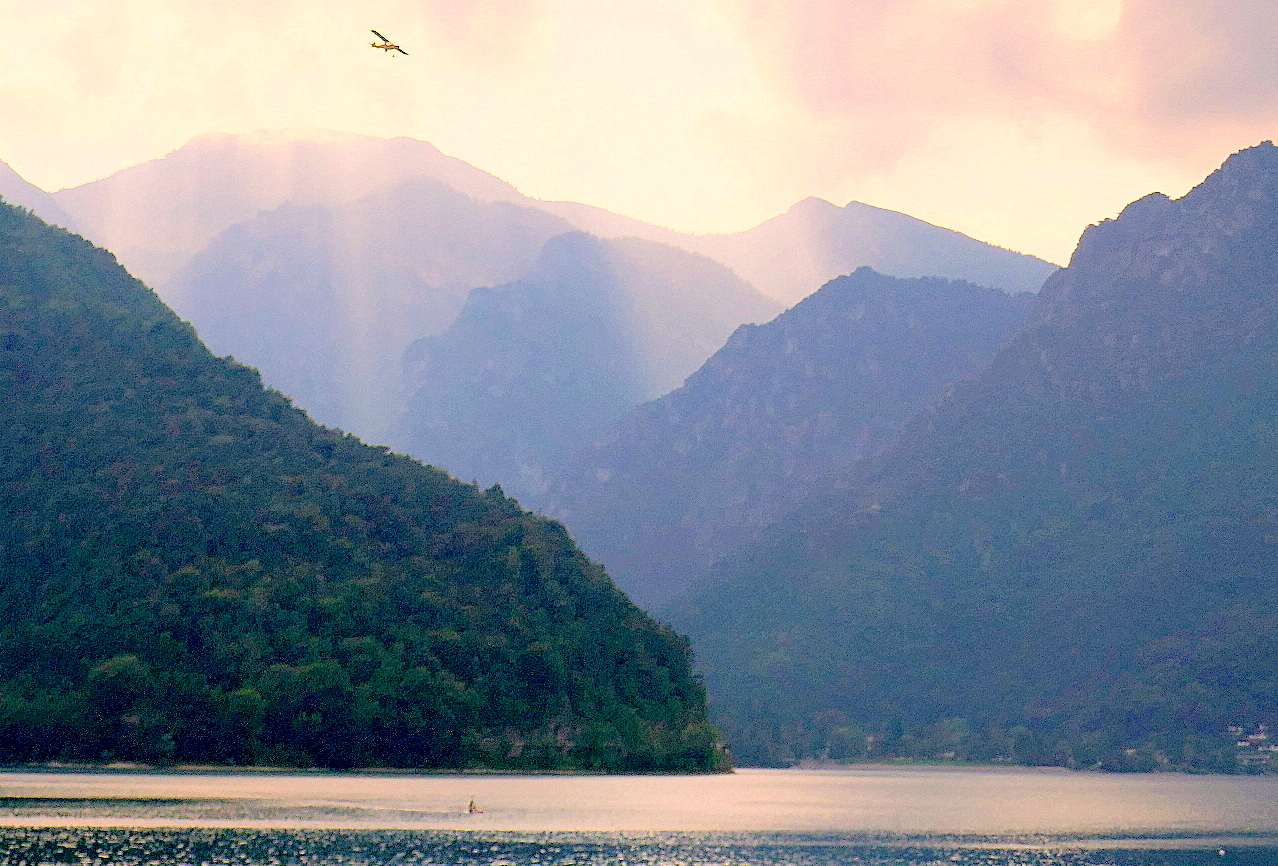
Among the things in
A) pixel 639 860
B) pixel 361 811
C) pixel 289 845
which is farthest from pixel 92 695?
pixel 639 860

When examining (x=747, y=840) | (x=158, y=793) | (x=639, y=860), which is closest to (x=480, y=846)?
(x=639, y=860)

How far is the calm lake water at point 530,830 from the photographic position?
118 metres

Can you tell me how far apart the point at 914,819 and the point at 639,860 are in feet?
212

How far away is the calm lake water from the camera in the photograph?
388ft

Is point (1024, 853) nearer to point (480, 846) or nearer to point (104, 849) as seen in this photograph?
point (480, 846)

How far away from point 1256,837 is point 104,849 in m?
103

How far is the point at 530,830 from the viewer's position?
144750 mm

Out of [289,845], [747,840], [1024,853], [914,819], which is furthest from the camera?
[914,819]

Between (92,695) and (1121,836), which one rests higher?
(92,695)

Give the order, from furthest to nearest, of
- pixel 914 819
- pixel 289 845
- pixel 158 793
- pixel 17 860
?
1. pixel 914 819
2. pixel 158 793
3. pixel 289 845
4. pixel 17 860

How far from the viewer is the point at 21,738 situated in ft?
650

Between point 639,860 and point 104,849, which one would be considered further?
Answer: point 639,860

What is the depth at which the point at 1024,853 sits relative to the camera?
440 ft

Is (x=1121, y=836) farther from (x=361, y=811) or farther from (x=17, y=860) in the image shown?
(x=17, y=860)
